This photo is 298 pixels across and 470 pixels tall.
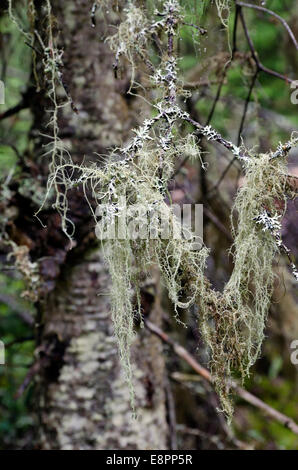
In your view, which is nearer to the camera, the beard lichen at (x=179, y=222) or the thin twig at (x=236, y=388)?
the beard lichen at (x=179, y=222)

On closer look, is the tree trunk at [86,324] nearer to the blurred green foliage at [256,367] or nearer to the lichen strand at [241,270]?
the blurred green foliage at [256,367]

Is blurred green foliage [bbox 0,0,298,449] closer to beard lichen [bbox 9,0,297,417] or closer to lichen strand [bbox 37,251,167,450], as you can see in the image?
lichen strand [bbox 37,251,167,450]

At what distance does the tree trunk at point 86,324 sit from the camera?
1250mm

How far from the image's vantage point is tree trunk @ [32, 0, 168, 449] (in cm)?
125

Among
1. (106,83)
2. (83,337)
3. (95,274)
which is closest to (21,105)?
(106,83)

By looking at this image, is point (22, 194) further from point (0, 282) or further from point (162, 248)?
point (0, 282)

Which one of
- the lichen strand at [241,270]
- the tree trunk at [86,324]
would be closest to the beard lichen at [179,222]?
the lichen strand at [241,270]

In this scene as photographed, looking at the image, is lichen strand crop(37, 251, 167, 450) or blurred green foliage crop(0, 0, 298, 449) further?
blurred green foliage crop(0, 0, 298, 449)

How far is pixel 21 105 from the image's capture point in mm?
1326

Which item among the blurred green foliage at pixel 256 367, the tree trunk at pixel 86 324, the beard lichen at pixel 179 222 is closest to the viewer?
the beard lichen at pixel 179 222

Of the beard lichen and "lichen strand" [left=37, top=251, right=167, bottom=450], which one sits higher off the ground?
the beard lichen

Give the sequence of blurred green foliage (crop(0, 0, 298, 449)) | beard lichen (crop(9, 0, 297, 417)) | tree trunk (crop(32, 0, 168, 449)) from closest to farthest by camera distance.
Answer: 1. beard lichen (crop(9, 0, 297, 417))
2. tree trunk (crop(32, 0, 168, 449))
3. blurred green foliage (crop(0, 0, 298, 449))

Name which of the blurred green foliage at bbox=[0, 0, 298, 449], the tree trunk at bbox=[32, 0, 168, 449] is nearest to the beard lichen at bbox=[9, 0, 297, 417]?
the tree trunk at bbox=[32, 0, 168, 449]

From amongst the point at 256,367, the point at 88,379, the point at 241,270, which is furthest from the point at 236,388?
the point at 256,367
